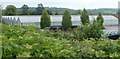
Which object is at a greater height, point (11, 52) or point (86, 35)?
point (11, 52)

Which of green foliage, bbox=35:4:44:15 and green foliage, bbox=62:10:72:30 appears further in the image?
green foliage, bbox=35:4:44:15

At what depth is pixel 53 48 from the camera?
1.57 meters

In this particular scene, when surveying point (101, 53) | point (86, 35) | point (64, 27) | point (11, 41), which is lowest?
point (64, 27)

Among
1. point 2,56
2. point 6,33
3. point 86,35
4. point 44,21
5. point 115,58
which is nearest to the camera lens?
point 2,56

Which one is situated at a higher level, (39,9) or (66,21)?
(39,9)

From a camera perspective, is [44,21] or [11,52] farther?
[44,21]

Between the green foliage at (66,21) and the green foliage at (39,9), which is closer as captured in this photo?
the green foliage at (66,21)

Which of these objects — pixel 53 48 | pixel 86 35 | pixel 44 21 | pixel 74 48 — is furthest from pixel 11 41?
pixel 44 21

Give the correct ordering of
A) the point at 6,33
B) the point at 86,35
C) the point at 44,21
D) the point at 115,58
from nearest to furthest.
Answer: the point at 115,58
the point at 6,33
the point at 86,35
the point at 44,21

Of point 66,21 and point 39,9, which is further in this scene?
point 39,9

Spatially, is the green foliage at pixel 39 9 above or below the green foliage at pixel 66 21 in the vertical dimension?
above

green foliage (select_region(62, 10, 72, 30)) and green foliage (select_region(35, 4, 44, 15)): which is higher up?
green foliage (select_region(35, 4, 44, 15))

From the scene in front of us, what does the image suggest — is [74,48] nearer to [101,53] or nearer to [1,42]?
[101,53]

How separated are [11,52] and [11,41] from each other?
0.16 m
